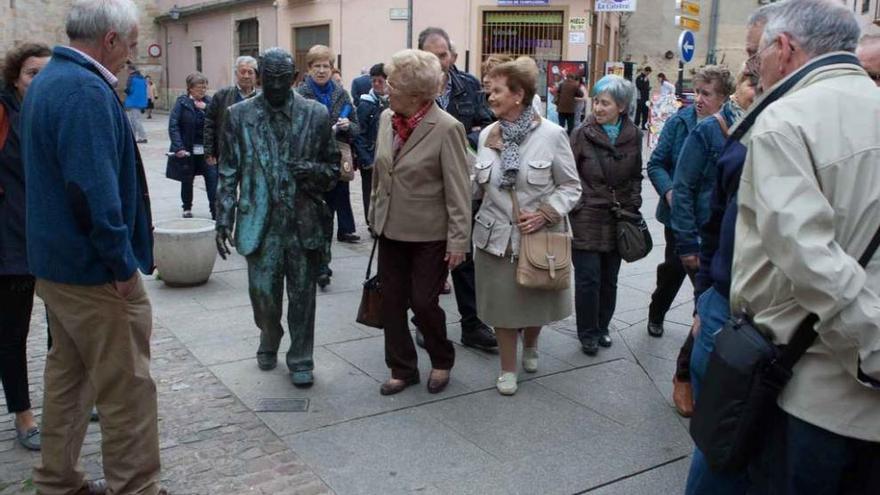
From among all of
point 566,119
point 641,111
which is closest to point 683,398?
point 566,119

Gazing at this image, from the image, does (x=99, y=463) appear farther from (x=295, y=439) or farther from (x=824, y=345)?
(x=824, y=345)

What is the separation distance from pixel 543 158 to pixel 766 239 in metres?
2.51

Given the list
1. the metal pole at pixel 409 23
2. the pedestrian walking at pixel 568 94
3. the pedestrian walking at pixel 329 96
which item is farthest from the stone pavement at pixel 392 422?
the metal pole at pixel 409 23

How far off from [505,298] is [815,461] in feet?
8.43

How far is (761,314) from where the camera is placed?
91.4 inches

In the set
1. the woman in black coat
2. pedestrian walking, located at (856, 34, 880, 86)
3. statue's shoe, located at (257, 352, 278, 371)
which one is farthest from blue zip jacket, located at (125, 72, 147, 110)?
pedestrian walking, located at (856, 34, 880, 86)

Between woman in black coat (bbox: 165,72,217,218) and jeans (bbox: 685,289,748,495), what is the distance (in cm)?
761

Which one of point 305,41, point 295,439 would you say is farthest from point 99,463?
point 305,41

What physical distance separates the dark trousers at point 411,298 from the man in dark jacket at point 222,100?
2982 mm

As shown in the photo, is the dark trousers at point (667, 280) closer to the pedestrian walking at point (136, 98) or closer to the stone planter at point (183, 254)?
the stone planter at point (183, 254)

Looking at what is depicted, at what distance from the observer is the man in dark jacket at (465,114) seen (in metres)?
5.60

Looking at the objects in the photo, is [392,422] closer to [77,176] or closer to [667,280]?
[77,176]

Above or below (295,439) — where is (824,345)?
above

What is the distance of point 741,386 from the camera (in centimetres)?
230
